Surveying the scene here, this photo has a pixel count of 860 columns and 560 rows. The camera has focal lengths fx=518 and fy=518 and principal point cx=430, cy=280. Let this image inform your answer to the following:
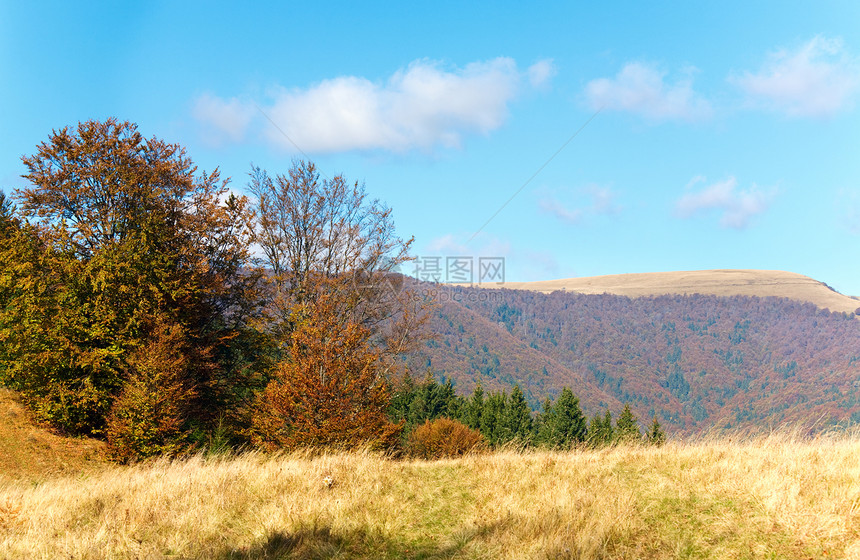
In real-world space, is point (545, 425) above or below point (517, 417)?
below

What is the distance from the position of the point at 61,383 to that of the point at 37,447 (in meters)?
2.41

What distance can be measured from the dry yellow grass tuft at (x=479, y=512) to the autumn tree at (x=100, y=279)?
12.1 meters

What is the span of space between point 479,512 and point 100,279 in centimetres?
1834

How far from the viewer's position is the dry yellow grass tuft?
595 cm

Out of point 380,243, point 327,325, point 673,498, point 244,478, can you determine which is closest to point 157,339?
point 327,325

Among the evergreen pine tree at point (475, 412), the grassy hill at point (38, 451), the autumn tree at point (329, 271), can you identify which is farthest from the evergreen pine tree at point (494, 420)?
the grassy hill at point (38, 451)

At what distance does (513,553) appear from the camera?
596 centimetres

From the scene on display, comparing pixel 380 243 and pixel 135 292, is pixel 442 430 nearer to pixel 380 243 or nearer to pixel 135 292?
pixel 380 243

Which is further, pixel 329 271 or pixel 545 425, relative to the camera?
pixel 545 425

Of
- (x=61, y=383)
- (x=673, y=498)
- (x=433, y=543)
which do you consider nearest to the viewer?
(x=433, y=543)

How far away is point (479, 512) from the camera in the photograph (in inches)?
291

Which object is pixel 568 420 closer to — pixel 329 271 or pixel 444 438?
pixel 444 438

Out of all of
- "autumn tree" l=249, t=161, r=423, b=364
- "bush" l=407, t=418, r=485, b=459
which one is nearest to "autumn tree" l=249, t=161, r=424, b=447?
"autumn tree" l=249, t=161, r=423, b=364

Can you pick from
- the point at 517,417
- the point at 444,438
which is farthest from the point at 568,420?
the point at 444,438
